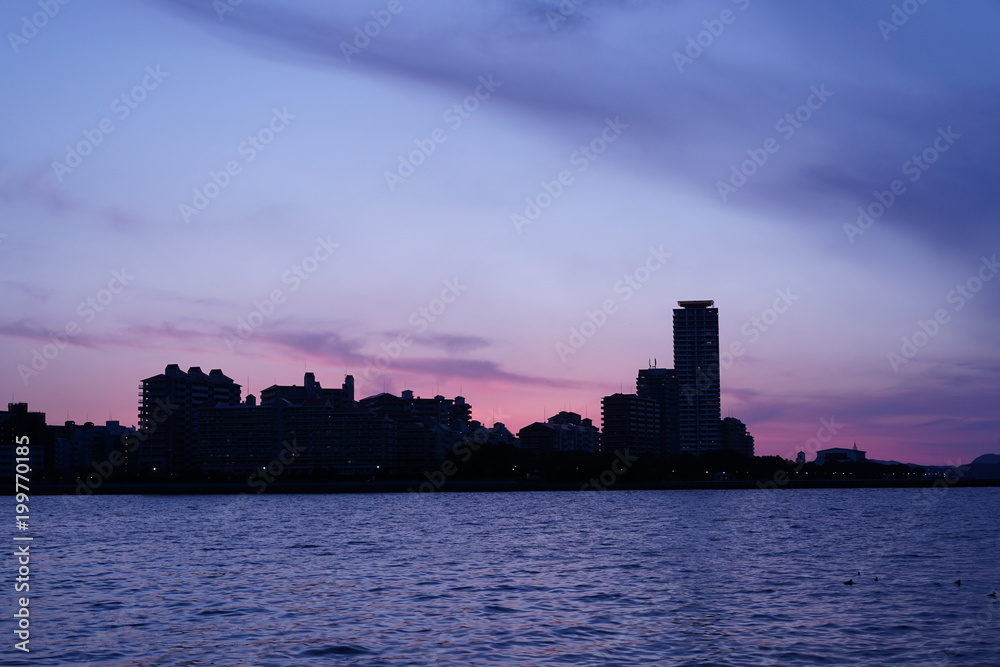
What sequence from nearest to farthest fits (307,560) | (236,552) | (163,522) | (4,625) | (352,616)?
(4,625), (352,616), (307,560), (236,552), (163,522)

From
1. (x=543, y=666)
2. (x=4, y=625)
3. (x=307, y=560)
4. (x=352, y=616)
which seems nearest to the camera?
(x=543, y=666)

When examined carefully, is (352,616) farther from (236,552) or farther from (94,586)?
(236,552)

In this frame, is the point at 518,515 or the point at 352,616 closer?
the point at 352,616

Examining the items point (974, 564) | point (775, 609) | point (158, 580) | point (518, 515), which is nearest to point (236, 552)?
point (158, 580)

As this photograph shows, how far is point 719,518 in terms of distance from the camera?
11456 cm

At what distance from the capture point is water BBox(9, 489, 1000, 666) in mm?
31438

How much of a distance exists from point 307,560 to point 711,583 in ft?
81.6

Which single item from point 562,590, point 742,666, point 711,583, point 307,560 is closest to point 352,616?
point 562,590

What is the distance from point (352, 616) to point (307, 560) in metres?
24.3

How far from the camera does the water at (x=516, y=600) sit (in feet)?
103

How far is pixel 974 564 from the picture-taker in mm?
57406

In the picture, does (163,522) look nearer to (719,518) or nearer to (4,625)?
(719,518)

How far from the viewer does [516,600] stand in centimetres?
4228

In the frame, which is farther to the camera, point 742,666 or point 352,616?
point 352,616
